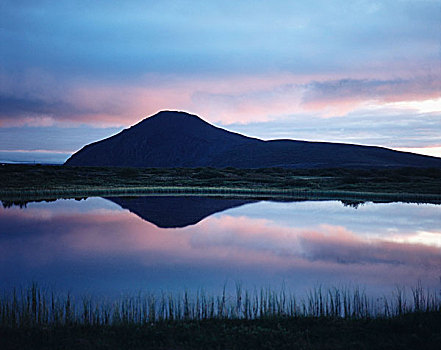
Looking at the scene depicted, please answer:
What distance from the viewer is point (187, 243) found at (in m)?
16.9

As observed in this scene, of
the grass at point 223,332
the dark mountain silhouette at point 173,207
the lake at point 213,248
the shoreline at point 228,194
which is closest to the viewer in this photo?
the grass at point 223,332

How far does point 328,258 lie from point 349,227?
7.53 m

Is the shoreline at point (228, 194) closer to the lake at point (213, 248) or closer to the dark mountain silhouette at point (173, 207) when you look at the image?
the dark mountain silhouette at point (173, 207)

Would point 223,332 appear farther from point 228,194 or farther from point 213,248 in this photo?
point 228,194

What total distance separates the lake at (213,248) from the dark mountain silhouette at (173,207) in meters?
0.13

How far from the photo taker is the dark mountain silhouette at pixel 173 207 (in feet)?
76.1

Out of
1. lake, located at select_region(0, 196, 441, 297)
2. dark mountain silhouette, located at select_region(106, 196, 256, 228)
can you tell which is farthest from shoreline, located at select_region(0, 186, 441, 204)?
lake, located at select_region(0, 196, 441, 297)

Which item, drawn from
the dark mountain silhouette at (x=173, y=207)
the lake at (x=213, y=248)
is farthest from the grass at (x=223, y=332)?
the dark mountain silhouette at (x=173, y=207)

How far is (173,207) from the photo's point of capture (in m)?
28.9

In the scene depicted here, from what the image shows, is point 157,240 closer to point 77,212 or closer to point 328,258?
point 328,258

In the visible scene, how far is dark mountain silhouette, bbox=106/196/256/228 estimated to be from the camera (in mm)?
23188

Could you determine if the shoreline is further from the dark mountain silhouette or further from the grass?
the grass

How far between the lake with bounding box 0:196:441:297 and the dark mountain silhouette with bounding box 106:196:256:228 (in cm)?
13

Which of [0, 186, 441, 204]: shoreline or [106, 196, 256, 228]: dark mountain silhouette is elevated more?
[0, 186, 441, 204]: shoreline
